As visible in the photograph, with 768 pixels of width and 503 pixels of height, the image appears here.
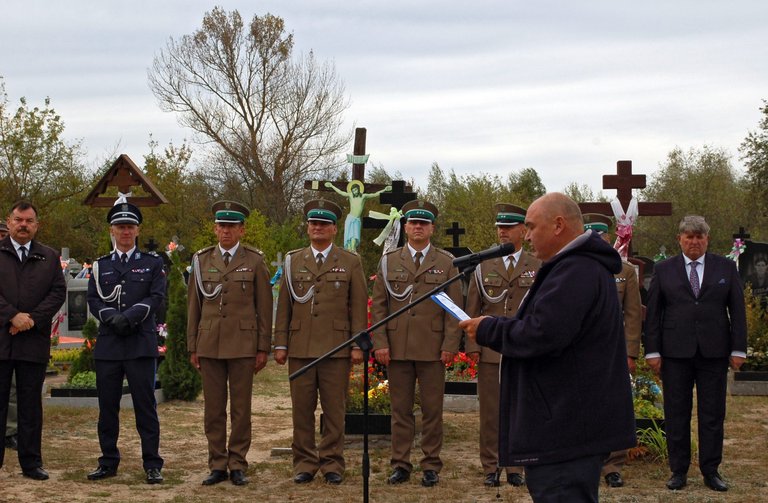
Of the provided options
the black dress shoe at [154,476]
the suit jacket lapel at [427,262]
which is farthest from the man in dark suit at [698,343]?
the black dress shoe at [154,476]

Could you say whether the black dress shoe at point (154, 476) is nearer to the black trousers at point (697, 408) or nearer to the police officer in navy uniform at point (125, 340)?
the police officer in navy uniform at point (125, 340)

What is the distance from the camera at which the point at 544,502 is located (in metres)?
4.15

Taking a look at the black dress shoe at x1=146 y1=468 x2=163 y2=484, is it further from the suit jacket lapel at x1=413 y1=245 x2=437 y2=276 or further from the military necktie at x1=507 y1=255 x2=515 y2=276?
the military necktie at x1=507 y1=255 x2=515 y2=276

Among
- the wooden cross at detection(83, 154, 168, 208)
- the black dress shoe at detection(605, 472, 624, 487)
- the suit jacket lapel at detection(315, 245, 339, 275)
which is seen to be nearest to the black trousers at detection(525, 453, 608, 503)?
the black dress shoe at detection(605, 472, 624, 487)

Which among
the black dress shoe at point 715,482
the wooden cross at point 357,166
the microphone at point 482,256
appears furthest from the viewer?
the wooden cross at point 357,166

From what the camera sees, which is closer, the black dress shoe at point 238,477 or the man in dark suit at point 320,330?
the black dress shoe at point 238,477

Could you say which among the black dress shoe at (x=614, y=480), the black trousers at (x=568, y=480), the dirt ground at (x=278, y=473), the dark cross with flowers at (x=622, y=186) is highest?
the dark cross with flowers at (x=622, y=186)

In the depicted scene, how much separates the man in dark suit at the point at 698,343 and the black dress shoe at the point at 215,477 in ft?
11.1

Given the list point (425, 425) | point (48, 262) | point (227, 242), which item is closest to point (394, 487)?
point (425, 425)

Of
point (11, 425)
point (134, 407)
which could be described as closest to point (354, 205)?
point (11, 425)

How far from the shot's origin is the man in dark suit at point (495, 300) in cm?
753

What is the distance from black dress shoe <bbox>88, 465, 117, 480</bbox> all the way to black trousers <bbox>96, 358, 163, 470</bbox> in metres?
0.03

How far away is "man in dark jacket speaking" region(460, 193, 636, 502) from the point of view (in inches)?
160

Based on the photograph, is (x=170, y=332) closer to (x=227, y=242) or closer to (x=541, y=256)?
(x=227, y=242)
